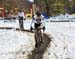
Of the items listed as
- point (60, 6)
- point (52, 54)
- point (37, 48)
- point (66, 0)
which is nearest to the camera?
point (52, 54)

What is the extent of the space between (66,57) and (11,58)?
208cm

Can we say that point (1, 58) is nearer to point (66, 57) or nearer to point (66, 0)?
point (66, 57)

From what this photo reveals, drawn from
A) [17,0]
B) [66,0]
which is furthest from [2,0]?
[66,0]

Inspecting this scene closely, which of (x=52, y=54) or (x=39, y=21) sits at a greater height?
(x=39, y=21)

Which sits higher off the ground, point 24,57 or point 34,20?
point 34,20

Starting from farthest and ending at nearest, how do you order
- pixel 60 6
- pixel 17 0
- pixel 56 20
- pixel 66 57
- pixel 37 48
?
pixel 17 0
pixel 60 6
pixel 56 20
pixel 37 48
pixel 66 57

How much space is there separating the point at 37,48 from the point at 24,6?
2646 inches

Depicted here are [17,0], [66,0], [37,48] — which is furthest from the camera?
[17,0]

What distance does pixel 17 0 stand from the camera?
8300 centimetres

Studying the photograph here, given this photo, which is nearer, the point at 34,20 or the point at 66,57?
the point at 66,57

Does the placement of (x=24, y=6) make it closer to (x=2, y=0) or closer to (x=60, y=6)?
(x=2, y=0)

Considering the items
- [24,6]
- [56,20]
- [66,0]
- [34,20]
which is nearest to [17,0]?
[24,6]

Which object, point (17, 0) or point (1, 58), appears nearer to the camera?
point (1, 58)

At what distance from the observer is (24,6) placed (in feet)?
268
